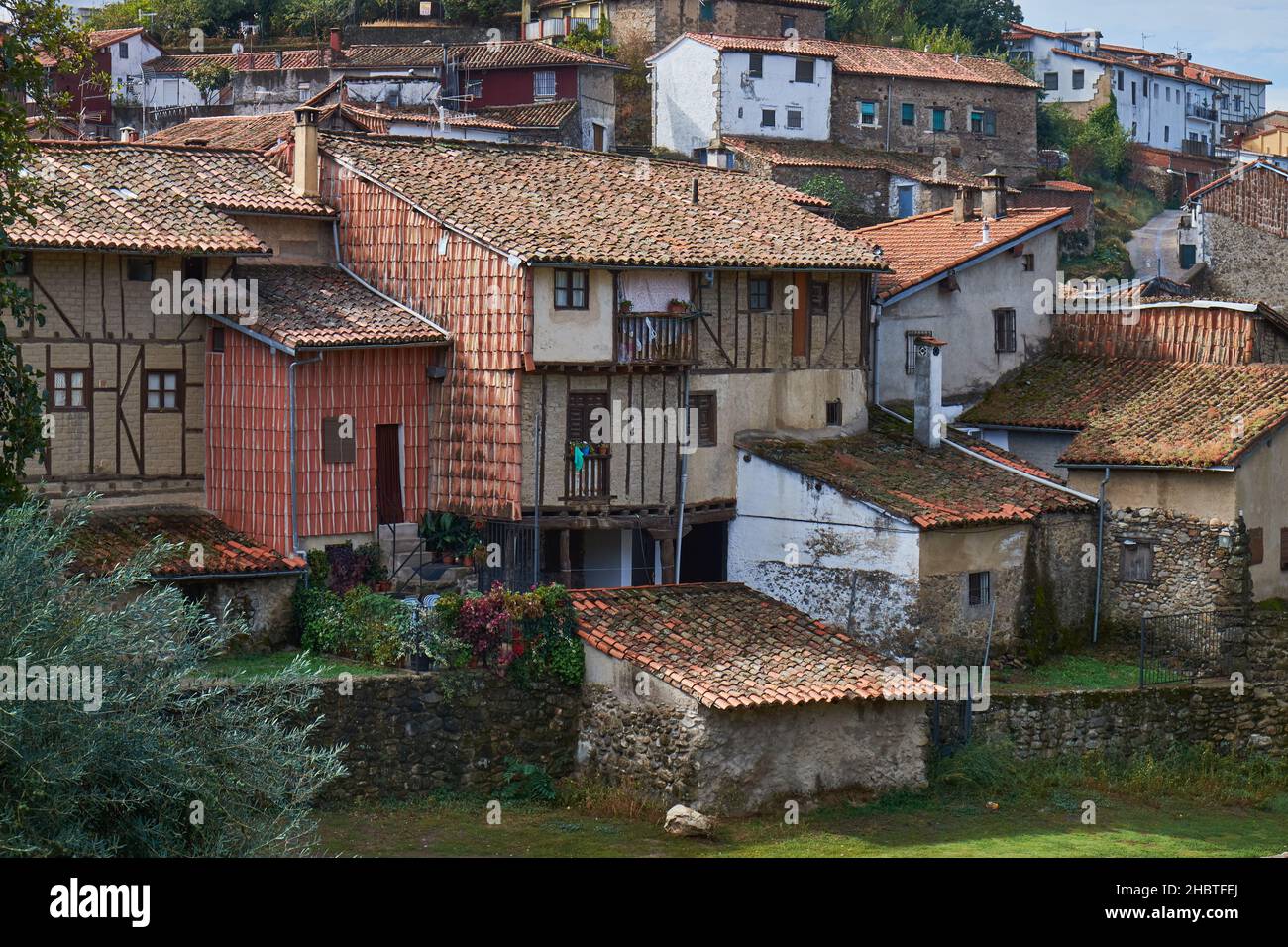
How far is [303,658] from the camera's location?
27875 mm

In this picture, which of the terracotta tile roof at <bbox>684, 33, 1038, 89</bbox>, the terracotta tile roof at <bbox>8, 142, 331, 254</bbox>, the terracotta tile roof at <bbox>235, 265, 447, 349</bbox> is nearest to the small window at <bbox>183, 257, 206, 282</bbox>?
the terracotta tile roof at <bbox>8, 142, 331, 254</bbox>

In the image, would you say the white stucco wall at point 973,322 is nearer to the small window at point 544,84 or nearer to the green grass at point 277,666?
the green grass at point 277,666

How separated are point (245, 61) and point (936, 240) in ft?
104

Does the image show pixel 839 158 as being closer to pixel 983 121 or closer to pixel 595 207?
pixel 983 121

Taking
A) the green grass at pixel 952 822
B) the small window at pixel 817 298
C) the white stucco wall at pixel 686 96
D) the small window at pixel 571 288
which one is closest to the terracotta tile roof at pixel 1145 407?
the small window at pixel 817 298

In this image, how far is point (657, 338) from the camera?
3216 cm

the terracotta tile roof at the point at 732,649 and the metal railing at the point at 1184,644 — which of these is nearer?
the terracotta tile roof at the point at 732,649

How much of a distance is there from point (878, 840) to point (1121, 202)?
4971 cm

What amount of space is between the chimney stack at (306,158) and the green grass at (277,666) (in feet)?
29.5

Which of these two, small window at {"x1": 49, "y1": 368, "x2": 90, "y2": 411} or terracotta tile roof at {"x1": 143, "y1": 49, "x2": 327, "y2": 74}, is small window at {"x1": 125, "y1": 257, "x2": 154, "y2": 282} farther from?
terracotta tile roof at {"x1": 143, "y1": 49, "x2": 327, "y2": 74}

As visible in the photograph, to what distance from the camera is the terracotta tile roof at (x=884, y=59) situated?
6048 centimetres

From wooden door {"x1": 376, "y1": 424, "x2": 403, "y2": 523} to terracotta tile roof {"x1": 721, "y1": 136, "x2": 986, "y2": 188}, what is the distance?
26.9 metres

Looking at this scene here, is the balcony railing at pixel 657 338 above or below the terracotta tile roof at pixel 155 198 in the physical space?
below
